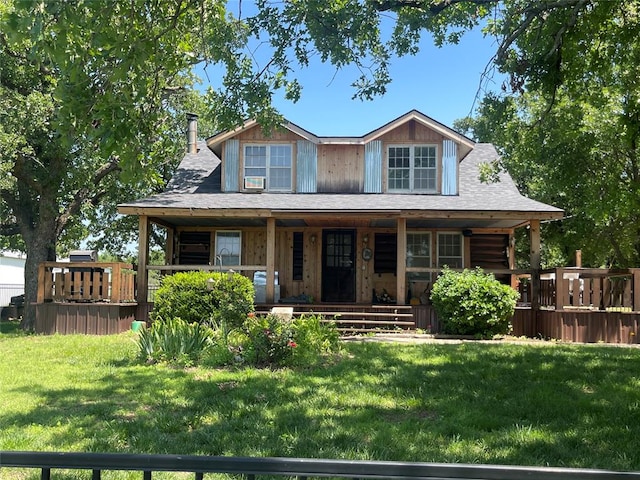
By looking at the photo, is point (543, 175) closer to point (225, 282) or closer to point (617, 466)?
point (225, 282)

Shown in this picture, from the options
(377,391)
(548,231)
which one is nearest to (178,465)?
(377,391)

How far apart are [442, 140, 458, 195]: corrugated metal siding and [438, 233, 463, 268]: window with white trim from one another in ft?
5.72

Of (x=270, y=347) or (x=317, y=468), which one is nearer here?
(x=317, y=468)

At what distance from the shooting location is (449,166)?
15.0m

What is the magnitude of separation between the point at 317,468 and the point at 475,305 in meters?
10.2

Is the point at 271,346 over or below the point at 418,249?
below

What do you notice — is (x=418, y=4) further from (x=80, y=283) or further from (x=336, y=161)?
(x=80, y=283)

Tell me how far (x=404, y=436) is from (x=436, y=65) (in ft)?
22.1

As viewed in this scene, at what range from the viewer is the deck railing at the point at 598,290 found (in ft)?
36.6

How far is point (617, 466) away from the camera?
12.9 ft

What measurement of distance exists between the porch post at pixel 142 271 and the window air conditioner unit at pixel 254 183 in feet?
10.2

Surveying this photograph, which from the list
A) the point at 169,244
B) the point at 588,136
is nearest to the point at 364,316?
the point at 169,244

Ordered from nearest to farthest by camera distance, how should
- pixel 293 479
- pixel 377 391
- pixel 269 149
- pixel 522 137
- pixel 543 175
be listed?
pixel 293 479 < pixel 377 391 < pixel 522 137 < pixel 269 149 < pixel 543 175

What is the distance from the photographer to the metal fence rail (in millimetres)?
1603
